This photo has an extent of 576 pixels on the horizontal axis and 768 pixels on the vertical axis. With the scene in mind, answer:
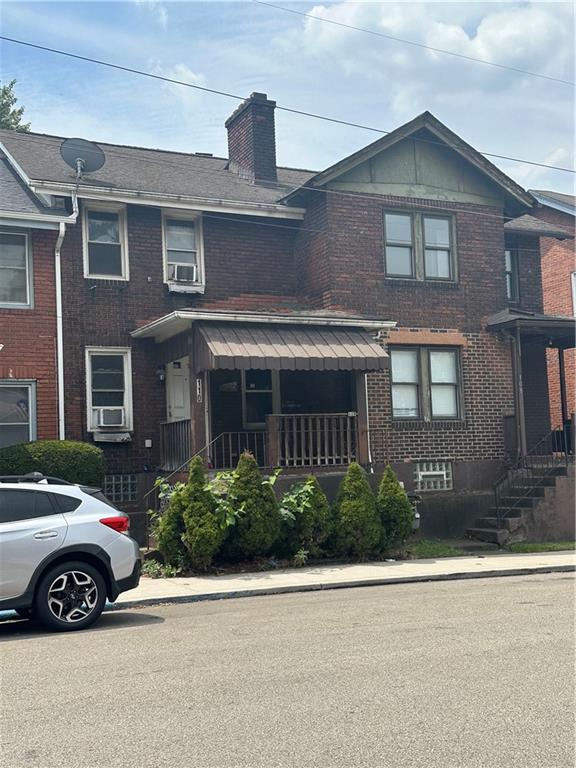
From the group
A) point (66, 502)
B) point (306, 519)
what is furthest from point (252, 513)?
point (66, 502)

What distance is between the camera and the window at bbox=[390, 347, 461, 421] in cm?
1934

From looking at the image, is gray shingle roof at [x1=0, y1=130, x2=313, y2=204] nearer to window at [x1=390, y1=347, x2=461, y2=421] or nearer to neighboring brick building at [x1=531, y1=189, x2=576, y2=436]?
window at [x1=390, y1=347, x2=461, y2=421]

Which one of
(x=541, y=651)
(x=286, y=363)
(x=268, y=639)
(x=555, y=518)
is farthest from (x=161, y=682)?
(x=555, y=518)

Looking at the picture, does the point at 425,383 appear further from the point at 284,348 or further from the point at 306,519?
the point at 306,519

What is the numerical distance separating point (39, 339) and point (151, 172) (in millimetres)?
5073

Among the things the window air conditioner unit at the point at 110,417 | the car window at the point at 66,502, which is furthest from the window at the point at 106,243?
the car window at the point at 66,502

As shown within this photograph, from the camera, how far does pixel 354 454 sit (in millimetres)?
17312

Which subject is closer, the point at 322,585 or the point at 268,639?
the point at 268,639

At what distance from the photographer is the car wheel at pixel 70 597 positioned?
30.7 feet

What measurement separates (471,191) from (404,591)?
11.2 metres

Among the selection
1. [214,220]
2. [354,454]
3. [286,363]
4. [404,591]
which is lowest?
[404,591]

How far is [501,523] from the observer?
59.1 feet

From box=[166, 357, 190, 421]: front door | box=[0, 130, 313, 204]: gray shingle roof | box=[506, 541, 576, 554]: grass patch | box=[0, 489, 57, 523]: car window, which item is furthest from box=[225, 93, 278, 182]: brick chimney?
box=[0, 489, 57, 523]: car window

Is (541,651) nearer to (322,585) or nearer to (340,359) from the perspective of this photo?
(322,585)
